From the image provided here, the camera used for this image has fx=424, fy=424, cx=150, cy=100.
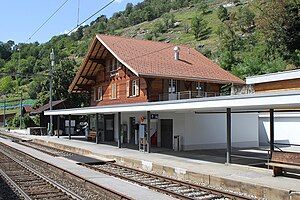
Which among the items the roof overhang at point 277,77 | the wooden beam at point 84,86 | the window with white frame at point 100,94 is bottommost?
the window with white frame at point 100,94

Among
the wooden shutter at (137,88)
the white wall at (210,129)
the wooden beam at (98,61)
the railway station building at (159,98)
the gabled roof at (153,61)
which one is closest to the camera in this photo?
the railway station building at (159,98)

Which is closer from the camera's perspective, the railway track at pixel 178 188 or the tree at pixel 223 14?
the railway track at pixel 178 188

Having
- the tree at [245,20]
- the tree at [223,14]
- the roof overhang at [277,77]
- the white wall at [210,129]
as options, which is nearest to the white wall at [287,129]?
the white wall at [210,129]

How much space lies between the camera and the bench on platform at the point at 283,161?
41.7 feet

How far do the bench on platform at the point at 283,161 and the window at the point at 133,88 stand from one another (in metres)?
16.5

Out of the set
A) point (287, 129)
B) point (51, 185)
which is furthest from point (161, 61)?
point (51, 185)

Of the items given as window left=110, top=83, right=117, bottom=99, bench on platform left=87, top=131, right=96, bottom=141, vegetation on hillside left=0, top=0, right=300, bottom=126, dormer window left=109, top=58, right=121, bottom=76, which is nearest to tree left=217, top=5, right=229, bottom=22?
vegetation on hillside left=0, top=0, right=300, bottom=126

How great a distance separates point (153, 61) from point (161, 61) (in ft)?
2.42

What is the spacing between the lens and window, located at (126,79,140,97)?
29.2 meters

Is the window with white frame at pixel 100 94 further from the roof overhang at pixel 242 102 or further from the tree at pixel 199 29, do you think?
the tree at pixel 199 29

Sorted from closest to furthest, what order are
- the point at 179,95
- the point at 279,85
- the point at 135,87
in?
the point at 279,85, the point at 179,95, the point at 135,87

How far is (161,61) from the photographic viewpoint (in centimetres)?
3055

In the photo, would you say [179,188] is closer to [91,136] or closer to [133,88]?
[133,88]

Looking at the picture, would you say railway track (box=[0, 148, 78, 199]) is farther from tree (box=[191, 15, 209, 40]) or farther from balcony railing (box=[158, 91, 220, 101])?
tree (box=[191, 15, 209, 40])
